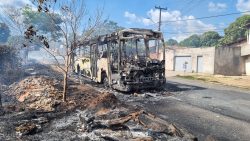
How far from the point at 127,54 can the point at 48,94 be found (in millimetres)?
5385

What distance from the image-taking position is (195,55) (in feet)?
124

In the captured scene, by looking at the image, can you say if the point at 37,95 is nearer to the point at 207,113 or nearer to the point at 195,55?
the point at 207,113

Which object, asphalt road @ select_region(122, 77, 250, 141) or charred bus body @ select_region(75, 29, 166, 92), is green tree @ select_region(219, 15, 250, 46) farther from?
asphalt road @ select_region(122, 77, 250, 141)

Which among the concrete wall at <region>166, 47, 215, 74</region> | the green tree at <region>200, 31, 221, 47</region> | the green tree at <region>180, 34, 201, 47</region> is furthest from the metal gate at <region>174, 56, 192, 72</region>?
the green tree at <region>180, 34, 201, 47</region>

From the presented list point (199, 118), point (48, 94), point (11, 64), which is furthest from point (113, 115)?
point (11, 64)

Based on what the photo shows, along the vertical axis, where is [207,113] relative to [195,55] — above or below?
below

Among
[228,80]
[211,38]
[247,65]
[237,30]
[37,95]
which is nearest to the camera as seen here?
[37,95]

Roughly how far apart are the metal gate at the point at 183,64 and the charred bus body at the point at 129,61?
77.5 feet

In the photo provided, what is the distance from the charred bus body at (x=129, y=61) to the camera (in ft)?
50.9

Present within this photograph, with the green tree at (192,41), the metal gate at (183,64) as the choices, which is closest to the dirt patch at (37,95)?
the metal gate at (183,64)

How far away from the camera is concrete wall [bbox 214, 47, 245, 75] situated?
34.1m

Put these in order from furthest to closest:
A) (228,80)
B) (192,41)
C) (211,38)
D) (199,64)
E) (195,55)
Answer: (192,41), (211,38), (195,55), (199,64), (228,80)

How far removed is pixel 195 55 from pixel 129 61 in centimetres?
2407

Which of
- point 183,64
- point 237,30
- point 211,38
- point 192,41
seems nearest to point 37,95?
point 183,64
